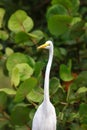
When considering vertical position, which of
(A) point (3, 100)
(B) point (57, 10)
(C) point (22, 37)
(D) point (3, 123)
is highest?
(B) point (57, 10)

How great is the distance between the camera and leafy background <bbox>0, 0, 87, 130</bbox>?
182 cm

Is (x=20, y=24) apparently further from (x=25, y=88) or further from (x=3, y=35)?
(x=25, y=88)

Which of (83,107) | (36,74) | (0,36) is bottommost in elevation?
(83,107)

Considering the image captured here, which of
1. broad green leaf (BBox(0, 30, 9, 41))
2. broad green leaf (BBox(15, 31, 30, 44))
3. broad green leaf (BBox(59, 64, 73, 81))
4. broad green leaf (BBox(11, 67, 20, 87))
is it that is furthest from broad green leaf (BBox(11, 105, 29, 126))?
broad green leaf (BBox(0, 30, 9, 41))

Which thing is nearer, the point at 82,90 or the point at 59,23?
the point at 82,90

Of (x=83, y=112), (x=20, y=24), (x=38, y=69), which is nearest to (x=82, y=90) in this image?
(x=83, y=112)

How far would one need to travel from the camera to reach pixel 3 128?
6.63 feet

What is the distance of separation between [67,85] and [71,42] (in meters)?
0.26

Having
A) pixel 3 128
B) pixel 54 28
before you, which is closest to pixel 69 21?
pixel 54 28

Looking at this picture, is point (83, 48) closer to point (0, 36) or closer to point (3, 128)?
point (0, 36)

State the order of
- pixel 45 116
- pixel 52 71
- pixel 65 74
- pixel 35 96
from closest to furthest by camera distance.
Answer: pixel 45 116 → pixel 35 96 → pixel 65 74 → pixel 52 71

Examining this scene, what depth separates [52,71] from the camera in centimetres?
221

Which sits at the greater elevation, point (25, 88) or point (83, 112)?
point (25, 88)

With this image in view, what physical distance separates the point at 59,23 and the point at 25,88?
0.40 m
